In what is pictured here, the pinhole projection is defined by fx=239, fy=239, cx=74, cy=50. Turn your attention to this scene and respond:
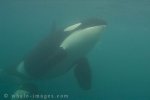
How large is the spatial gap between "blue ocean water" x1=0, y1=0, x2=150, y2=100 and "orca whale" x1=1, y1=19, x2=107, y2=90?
7cm

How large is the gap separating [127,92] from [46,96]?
0.92m

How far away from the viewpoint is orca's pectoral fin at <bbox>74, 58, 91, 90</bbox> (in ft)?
8.58

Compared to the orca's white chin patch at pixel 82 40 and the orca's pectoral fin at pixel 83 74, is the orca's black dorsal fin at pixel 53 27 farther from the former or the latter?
the orca's pectoral fin at pixel 83 74

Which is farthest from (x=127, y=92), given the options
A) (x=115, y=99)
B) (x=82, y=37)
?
(x=82, y=37)

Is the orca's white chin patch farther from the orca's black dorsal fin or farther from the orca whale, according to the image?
the orca's black dorsal fin

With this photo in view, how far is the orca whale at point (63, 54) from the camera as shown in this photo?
8.74 ft

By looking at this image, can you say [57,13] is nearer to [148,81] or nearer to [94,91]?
[94,91]

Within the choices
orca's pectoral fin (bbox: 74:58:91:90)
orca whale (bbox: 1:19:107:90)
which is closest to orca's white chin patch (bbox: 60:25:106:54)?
orca whale (bbox: 1:19:107:90)

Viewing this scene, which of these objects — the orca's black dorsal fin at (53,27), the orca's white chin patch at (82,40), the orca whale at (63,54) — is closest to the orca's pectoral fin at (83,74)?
the orca whale at (63,54)

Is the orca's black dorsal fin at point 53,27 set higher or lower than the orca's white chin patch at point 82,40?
higher

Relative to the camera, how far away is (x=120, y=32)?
9.89 ft

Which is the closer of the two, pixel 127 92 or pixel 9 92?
pixel 9 92

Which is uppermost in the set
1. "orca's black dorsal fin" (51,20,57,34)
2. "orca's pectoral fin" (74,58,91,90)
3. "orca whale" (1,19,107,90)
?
"orca's black dorsal fin" (51,20,57,34)

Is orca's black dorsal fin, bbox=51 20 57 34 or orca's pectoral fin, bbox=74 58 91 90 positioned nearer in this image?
orca's pectoral fin, bbox=74 58 91 90
